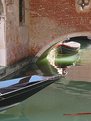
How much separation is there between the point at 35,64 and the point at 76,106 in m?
3.05

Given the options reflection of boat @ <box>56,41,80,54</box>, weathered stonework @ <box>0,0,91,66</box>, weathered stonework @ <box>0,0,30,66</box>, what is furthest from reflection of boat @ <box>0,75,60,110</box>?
reflection of boat @ <box>56,41,80,54</box>

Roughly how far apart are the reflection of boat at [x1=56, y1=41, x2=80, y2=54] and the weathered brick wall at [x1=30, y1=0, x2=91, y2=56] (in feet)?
8.01

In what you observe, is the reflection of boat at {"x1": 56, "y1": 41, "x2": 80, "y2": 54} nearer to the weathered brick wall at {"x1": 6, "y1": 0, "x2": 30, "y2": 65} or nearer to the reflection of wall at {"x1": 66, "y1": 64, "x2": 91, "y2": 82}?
the reflection of wall at {"x1": 66, "y1": 64, "x2": 91, "y2": 82}

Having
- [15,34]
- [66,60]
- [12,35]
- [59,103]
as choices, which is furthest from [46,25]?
[59,103]

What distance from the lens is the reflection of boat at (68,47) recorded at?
11973 millimetres

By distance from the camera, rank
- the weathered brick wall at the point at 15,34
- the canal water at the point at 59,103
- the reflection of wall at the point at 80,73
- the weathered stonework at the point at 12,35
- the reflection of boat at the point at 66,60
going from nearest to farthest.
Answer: the canal water at the point at 59,103
the weathered stonework at the point at 12,35
the weathered brick wall at the point at 15,34
the reflection of wall at the point at 80,73
the reflection of boat at the point at 66,60

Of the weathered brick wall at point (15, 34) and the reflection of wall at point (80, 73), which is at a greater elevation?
the weathered brick wall at point (15, 34)

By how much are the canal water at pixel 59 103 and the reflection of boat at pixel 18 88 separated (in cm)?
79

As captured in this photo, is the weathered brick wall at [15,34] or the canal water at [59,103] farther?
the weathered brick wall at [15,34]

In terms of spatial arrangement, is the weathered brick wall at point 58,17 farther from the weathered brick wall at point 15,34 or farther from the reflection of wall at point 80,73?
the reflection of wall at point 80,73

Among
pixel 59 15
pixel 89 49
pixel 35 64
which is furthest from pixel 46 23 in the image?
pixel 89 49

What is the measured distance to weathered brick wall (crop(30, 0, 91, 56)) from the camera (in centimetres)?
918

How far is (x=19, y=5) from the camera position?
9055 millimetres

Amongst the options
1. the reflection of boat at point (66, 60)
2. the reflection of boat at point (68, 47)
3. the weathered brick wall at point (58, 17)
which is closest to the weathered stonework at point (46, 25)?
the weathered brick wall at point (58, 17)
